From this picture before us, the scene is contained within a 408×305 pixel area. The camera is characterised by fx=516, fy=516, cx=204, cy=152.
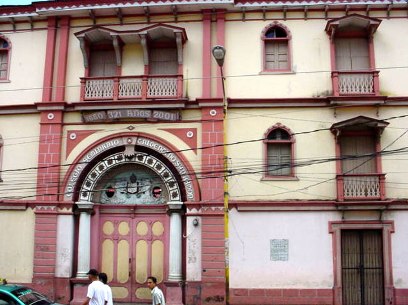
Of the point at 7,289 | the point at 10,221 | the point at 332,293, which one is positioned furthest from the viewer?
the point at 10,221

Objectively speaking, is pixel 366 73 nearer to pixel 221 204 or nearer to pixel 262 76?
pixel 262 76

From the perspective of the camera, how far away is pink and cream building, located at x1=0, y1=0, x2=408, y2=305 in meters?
16.3

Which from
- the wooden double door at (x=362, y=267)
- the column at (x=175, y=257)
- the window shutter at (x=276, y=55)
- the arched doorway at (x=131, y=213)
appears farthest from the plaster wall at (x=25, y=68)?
the wooden double door at (x=362, y=267)

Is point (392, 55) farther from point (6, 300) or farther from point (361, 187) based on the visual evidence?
point (6, 300)

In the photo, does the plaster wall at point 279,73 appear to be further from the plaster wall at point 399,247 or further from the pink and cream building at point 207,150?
the plaster wall at point 399,247

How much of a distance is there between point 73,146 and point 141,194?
282 cm

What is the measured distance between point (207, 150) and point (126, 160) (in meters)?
2.82

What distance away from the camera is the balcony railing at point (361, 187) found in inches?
637

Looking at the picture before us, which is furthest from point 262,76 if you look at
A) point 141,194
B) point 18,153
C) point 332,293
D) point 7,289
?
point 7,289

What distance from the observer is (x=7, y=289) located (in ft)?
34.7

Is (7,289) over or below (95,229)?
below

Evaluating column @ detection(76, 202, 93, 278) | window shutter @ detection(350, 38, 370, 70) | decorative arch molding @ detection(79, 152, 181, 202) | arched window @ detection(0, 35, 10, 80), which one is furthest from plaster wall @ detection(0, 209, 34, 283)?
window shutter @ detection(350, 38, 370, 70)

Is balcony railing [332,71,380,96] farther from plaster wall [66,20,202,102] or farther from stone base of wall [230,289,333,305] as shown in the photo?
stone base of wall [230,289,333,305]

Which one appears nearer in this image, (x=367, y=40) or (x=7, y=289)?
(x=7, y=289)
